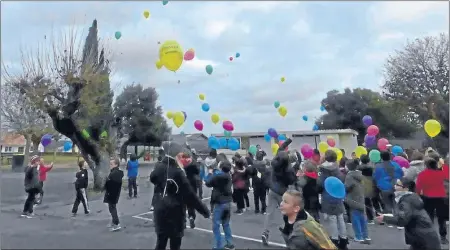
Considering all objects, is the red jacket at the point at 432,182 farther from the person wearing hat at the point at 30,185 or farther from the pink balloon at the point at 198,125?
the person wearing hat at the point at 30,185

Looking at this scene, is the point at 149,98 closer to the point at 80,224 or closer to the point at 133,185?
the point at 133,185

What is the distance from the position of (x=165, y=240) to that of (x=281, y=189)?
293cm

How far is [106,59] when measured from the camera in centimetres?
1630

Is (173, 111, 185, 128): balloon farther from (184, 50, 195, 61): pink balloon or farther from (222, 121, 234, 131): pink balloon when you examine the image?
(222, 121, 234, 131): pink balloon

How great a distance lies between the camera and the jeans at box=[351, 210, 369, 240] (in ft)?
22.2

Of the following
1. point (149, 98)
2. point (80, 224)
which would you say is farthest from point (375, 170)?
point (149, 98)

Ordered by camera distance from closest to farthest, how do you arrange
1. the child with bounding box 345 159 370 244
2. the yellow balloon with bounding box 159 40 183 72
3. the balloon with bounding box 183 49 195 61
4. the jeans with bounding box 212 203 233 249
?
the jeans with bounding box 212 203 233 249 → the child with bounding box 345 159 370 244 → the yellow balloon with bounding box 159 40 183 72 → the balloon with bounding box 183 49 195 61

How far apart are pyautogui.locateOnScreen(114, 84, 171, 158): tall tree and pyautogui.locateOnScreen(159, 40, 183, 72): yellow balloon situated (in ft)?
83.3

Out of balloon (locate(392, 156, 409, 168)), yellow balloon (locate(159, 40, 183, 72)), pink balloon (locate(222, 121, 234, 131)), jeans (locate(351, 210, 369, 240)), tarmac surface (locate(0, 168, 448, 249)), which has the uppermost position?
yellow balloon (locate(159, 40, 183, 72))

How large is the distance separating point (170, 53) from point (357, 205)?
4528mm

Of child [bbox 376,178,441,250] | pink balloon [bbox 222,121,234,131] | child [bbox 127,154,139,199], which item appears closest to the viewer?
child [bbox 376,178,441,250]

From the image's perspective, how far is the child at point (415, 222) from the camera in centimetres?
389

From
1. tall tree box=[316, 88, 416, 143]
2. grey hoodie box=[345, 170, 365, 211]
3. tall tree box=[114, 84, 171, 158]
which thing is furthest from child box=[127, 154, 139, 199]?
tall tree box=[316, 88, 416, 143]

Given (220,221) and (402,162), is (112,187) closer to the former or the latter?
(220,221)
